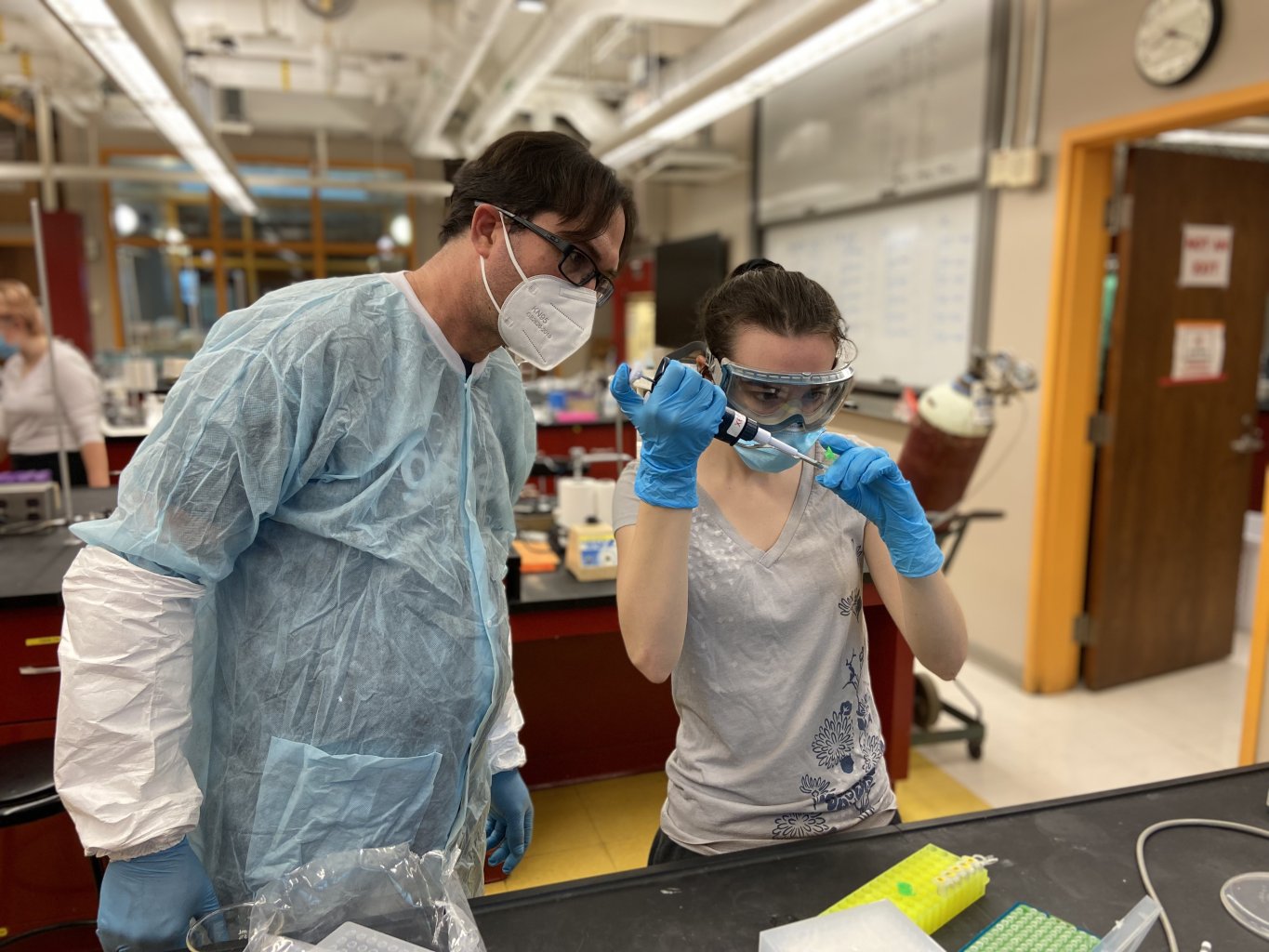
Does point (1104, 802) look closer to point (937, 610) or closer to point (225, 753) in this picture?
point (937, 610)

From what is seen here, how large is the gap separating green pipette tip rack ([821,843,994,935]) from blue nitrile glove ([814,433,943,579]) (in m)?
0.33

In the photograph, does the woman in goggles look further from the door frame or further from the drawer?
the door frame

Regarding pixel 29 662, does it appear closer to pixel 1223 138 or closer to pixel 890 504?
pixel 890 504

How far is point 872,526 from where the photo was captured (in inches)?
47.3

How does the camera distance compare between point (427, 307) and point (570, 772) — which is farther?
point (570, 772)

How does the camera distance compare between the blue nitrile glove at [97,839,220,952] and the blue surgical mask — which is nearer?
the blue nitrile glove at [97,839,220,952]

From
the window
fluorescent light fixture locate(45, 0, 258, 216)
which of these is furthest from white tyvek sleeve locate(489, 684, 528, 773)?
the window

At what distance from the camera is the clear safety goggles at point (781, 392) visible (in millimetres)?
1118

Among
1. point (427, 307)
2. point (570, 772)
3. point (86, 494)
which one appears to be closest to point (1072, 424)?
point (570, 772)

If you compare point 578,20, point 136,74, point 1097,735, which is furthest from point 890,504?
point 136,74

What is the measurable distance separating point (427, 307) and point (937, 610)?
77 cm

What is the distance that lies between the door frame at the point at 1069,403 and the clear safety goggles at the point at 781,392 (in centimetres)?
261

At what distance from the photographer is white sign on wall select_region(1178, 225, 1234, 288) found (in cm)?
341

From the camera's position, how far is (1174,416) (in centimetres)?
357
